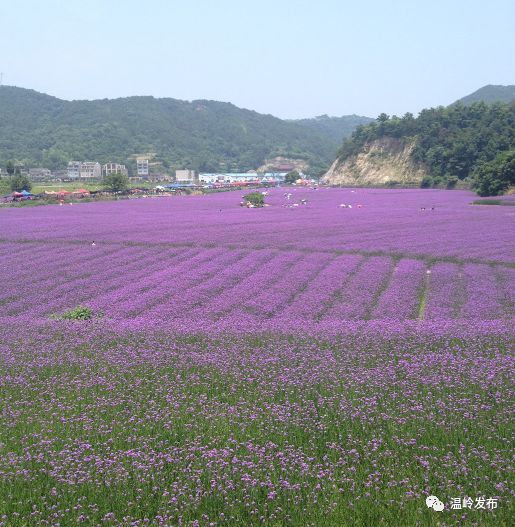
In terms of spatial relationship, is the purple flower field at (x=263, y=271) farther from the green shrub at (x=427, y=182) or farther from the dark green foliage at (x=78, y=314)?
the green shrub at (x=427, y=182)

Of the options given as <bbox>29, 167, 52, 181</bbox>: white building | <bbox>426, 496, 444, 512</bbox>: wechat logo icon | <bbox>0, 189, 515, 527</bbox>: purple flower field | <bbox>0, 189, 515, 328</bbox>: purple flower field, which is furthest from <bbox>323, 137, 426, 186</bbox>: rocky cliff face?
<bbox>426, 496, 444, 512</bbox>: wechat logo icon

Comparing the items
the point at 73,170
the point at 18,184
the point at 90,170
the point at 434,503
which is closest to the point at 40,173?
the point at 73,170

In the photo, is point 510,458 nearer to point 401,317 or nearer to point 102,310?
point 401,317

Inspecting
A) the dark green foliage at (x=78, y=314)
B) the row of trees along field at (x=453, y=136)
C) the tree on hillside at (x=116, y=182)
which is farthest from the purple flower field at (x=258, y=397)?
the tree on hillside at (x=116, y=182)

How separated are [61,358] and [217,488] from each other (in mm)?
7082

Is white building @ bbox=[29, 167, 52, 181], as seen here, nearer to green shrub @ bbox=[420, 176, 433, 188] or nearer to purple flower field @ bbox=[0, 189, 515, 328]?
green shrub @ bbox=[420, 176, 433, 188]

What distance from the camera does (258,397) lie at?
10828 mm

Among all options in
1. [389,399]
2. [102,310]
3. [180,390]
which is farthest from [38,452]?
[102,310]

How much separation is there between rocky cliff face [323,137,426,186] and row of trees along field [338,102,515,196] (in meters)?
2.01

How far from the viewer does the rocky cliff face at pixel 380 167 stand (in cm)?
12800

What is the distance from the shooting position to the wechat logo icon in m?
6.96

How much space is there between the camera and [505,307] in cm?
1889

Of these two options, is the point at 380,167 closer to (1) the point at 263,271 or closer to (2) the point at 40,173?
(2) the point at 40,173

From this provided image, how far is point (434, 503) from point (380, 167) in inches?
5342
